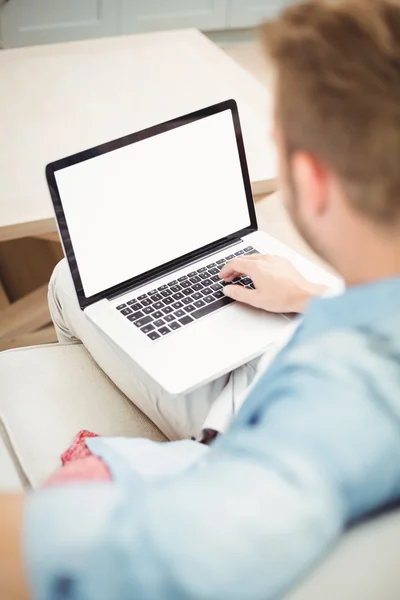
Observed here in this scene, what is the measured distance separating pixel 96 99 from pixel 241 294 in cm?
64

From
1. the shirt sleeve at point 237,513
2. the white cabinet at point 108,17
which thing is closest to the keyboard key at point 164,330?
the shirt sleeve at point 237,513

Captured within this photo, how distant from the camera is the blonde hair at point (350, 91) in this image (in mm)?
644

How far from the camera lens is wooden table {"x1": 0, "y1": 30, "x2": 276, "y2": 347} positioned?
132 centimetres

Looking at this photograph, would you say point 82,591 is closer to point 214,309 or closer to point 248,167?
point 214,309

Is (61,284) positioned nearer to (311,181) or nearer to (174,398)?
(174,398)

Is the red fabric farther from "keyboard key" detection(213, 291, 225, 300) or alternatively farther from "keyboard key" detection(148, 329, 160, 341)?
"keyboard key" detection(213, 291, 225, 300)

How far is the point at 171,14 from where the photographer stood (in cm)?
359

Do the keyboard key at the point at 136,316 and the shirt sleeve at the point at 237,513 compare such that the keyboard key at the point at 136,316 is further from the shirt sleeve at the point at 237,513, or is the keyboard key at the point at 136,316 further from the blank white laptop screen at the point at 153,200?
the shirt sleeve at the point at 237,513

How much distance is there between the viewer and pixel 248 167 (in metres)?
1.40

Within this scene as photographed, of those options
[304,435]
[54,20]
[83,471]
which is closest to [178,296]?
[83,471]

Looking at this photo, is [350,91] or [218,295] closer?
[350,91]

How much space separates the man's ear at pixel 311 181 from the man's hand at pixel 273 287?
41 centimetres

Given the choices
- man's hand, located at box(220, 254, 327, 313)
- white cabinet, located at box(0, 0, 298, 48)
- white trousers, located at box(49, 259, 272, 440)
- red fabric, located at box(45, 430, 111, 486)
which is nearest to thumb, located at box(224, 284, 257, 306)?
man's hand, located at box(220, 254, 327, 313)

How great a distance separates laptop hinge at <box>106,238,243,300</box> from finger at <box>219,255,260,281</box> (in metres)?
0.08
